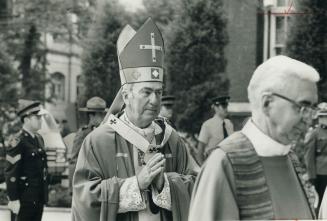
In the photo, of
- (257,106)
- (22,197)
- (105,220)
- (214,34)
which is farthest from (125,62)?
(214,34)

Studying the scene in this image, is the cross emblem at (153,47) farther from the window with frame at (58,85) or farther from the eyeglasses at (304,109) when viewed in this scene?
the window with frame at (58,85)

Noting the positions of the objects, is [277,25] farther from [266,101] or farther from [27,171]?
[266,101]

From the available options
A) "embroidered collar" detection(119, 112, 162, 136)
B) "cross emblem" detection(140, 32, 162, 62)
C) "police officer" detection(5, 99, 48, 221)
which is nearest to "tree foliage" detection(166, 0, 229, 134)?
"police officer" detection(5, 99, 48, 221)

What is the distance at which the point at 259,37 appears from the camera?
819 centimetres

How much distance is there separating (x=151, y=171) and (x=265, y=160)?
121 cm

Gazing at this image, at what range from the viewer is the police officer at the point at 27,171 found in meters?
6.80

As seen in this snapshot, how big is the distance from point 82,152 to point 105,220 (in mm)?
376

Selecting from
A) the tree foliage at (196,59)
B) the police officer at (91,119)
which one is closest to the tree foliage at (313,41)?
the police officer at (91,119)

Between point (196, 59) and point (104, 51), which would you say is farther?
point (196, 59)

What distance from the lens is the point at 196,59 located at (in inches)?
504

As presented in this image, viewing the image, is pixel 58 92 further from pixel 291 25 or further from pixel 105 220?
pixel 105 220

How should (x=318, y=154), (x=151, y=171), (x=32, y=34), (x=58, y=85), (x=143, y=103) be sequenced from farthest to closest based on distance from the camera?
1. (x=58, y=85)
2. (x=32, y=34)
3. (x=318, y=154)
4. (x=143, y=103)
5. (x=151, y=171)

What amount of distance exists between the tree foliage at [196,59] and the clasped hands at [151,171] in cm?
780

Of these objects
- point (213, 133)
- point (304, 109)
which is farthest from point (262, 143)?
point (213, 133)
